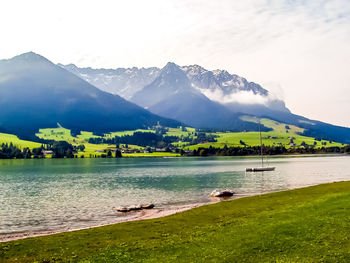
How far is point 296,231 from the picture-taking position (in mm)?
30484

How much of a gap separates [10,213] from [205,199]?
36.8 meters

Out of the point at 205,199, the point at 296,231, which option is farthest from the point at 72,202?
the point at 296,231

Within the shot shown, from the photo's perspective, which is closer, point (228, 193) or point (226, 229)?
point (226, 229)

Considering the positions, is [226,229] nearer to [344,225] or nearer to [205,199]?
[344,225]

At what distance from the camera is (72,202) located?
232 feet

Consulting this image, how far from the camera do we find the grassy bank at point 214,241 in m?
25.1

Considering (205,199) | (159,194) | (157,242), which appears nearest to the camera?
(157,242)

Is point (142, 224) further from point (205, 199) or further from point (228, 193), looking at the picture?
point (228, 193)

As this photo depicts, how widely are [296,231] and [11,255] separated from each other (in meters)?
24.7

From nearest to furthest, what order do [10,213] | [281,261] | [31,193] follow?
1. [281,261]
2. [10,213]
3. [31,193]

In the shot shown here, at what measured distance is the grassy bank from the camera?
82.2 ft

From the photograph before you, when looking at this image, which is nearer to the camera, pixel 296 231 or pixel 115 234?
pixel 296 231

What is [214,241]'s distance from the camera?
29.2 metres

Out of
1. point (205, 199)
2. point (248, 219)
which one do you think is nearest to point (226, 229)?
point (248, 219)
